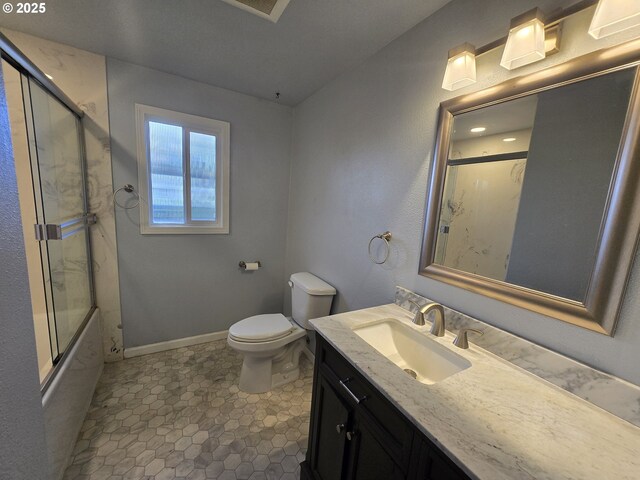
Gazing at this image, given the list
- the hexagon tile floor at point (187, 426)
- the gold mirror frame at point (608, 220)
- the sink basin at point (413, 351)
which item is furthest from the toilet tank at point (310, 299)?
the gold mirror frame at point (608, 220)

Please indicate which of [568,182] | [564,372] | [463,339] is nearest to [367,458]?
[463,339]

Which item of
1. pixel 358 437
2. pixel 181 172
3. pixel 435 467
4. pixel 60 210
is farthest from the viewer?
pixel 181 172

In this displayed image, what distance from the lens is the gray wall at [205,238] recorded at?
1.88 m

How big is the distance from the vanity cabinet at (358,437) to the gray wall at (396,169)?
1.83 feet

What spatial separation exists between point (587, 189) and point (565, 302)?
1.18ft

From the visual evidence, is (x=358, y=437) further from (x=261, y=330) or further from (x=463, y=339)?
(x=261, y=330)

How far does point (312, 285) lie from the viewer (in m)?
1.92

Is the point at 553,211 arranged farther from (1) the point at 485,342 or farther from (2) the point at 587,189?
(1) the point at 485,342

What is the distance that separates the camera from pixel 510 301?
3.03ft

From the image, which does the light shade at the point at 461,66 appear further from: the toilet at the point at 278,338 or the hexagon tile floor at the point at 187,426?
the hexagon tile floor at the point at 187,426

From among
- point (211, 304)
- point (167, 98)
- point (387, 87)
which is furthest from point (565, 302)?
point (167, 98)

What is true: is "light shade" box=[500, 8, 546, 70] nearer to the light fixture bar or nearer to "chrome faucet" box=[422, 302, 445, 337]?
the light fixture bar

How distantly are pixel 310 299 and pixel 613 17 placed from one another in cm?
180

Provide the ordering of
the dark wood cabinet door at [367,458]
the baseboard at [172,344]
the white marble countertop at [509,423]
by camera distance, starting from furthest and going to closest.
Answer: the baseboard at [172,344]
the dark wood cabinet door at [367,458]
the white marble countertop at [509,423]
